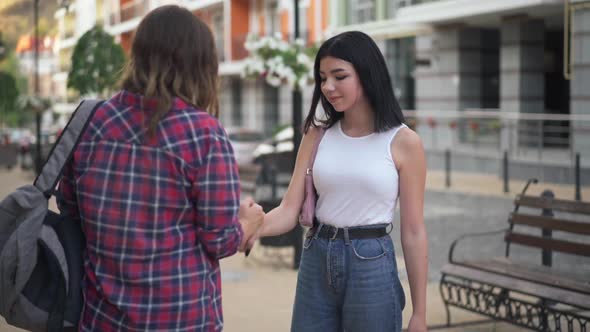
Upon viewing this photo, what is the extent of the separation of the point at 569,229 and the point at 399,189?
2.63m

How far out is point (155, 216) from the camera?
2236 mm

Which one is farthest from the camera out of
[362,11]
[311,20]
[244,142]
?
[311,20]

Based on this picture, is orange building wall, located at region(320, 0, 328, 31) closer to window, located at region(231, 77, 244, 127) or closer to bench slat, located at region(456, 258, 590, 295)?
window, located at region(231, 77, 244, 127)

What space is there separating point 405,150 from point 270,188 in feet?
38.3

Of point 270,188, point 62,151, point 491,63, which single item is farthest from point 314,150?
point 491,63

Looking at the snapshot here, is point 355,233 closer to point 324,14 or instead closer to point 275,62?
point 275,62

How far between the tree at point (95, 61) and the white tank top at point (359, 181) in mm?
13666

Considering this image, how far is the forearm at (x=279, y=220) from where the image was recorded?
306 centimetres

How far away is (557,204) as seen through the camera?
17.8 ft

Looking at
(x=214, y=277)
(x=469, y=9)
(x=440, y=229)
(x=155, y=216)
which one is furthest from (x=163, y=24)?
(x=469, y=9)

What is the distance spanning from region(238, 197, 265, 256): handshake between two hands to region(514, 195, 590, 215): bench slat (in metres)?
3.09

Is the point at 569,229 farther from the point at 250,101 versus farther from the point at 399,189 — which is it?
the point at 250,101

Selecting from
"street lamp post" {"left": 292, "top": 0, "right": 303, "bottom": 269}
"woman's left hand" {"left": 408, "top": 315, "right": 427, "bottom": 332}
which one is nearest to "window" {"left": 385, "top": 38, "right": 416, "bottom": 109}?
"street lamp post" {"left": 292, "top": 0, "right": 303, "bottom": 269}

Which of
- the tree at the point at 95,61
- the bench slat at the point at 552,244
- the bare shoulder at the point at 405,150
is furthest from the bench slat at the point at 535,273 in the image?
the tree at the point at 95,61
